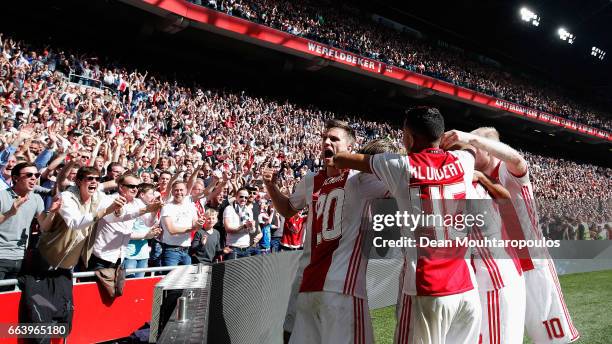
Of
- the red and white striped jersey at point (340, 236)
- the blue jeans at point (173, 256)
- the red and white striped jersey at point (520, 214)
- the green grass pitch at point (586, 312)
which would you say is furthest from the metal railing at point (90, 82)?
the red and white striped jersey at point (520, 214)

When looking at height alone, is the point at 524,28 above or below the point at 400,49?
above

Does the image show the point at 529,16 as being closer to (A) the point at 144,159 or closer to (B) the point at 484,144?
(A) the point at 144,159

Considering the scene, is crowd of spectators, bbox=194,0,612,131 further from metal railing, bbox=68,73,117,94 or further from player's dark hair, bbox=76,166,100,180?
player's dark hair, bbox=76,166,100,180

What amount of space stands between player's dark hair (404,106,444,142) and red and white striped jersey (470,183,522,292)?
1.71 ft

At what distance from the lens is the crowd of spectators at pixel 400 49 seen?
2284 centimetres

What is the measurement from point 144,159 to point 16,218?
17.1 ft

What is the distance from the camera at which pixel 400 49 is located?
30.8 metres

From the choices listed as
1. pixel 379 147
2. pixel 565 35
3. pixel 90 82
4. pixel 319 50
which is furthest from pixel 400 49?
pixel 379 147

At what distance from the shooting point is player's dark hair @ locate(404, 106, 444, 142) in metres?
2.60

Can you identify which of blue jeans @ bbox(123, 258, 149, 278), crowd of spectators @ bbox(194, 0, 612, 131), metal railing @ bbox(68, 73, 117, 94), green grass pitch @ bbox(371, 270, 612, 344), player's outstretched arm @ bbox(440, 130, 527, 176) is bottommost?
green grass pitch @ bbox(371, 270, 612, 344)

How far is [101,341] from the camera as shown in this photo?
5305 millimetres

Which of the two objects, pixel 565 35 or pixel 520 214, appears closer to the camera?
pixel 520 214

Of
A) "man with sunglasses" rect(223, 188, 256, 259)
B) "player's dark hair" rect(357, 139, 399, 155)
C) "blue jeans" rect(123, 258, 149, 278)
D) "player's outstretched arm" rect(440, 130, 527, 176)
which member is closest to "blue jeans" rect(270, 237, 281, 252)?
"man with sunglasses" rect(223, 188, 256, 259)

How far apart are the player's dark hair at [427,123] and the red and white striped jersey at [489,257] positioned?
52 centimetres
